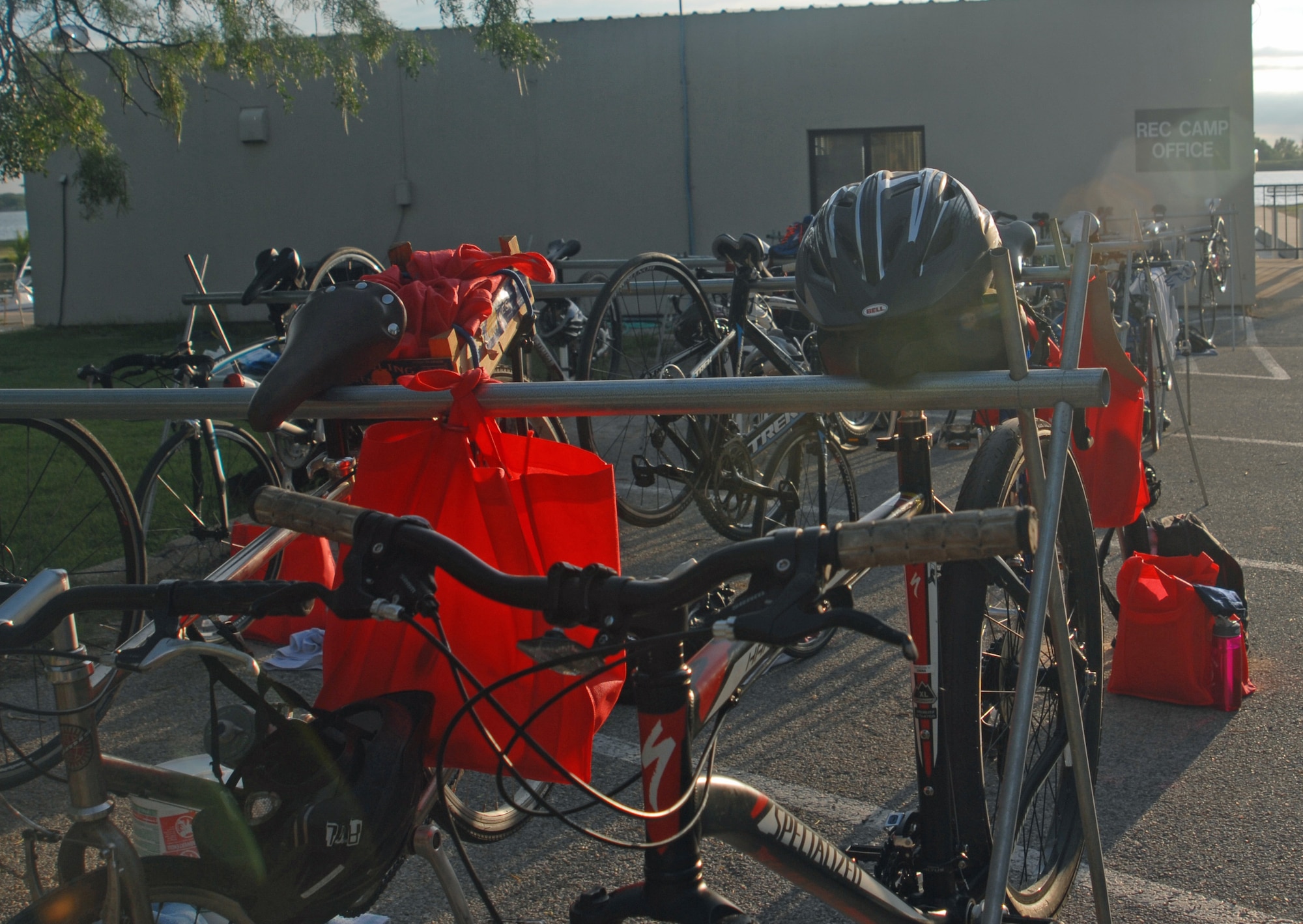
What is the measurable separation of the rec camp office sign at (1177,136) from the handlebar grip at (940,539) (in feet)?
55.6

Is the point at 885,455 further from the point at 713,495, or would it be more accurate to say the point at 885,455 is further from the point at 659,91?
the point at 659,91

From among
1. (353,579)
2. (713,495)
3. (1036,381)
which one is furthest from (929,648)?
(713,495)

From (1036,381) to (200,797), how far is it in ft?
4.39

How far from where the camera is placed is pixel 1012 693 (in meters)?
2.63

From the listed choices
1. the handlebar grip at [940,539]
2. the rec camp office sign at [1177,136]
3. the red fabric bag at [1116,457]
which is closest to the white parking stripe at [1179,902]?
the red fabric bag at [1116,457]

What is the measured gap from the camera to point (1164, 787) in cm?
329

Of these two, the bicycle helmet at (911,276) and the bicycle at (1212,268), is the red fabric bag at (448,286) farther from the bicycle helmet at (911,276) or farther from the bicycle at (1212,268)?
the bicycle at (1212,268)

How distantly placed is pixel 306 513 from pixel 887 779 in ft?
7.64

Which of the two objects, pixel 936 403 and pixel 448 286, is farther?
pixel 448 286

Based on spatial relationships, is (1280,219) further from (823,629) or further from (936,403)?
(823,629)

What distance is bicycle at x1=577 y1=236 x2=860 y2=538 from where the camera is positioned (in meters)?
4.84

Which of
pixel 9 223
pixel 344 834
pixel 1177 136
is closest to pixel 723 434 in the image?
pixel 344 834

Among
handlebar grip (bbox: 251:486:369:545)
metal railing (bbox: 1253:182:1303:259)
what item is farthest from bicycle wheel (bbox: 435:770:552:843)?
metal railing (bbox: 1253:182:1303:259)

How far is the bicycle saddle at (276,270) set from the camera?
5160 millimetres
